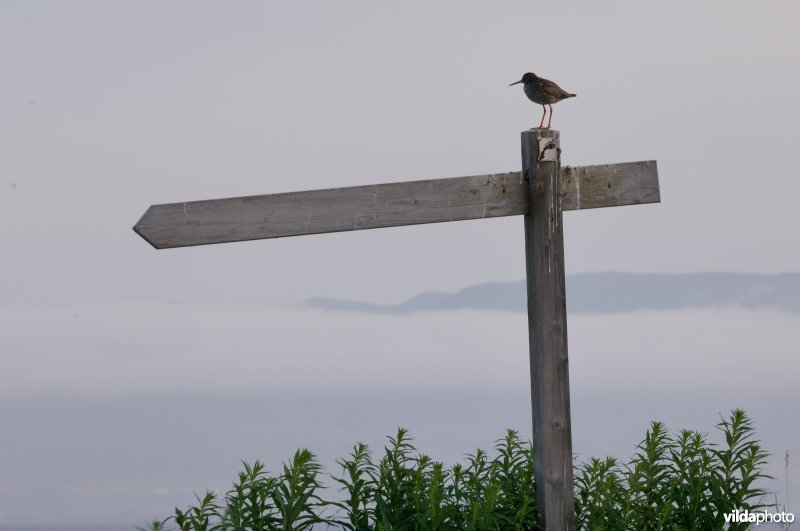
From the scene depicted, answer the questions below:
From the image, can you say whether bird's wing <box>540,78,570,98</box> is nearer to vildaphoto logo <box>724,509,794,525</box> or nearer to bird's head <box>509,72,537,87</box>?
bird's head <box>509,72,537,87</box>

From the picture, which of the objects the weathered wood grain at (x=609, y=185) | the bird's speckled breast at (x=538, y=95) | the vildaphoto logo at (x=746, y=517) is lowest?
the vildaphoto logo at (x=746, y=517)

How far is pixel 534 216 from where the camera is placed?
18.9 ft

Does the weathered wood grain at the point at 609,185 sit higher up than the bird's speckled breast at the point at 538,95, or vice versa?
the bird's speckled breast at the point at 538,95

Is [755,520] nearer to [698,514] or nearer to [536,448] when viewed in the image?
[698,514]

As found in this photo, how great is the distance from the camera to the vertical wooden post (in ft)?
18.5

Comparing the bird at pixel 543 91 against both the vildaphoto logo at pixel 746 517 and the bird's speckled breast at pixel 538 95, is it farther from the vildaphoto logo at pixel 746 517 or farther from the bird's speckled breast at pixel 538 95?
the vildaphoto logo at pixel 746 517

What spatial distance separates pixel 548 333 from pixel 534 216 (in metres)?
0.76

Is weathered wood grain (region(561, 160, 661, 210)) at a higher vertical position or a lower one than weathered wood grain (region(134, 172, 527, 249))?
higher

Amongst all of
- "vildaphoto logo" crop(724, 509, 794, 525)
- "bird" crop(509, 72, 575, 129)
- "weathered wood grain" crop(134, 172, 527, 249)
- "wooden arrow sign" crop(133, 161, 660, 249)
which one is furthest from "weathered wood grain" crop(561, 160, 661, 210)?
"vildaphoto logo" crop(724, 509, 794, 525)

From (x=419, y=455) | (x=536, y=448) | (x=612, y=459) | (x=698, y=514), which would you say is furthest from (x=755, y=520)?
(x=419, y=455)

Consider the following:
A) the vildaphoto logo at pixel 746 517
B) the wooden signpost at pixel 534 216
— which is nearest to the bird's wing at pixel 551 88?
the wooden signpost at pixel 534 216

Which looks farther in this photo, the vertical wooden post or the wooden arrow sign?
the vertical wooden post

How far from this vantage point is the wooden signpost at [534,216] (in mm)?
5387

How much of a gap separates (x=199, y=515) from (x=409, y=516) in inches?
47.9
